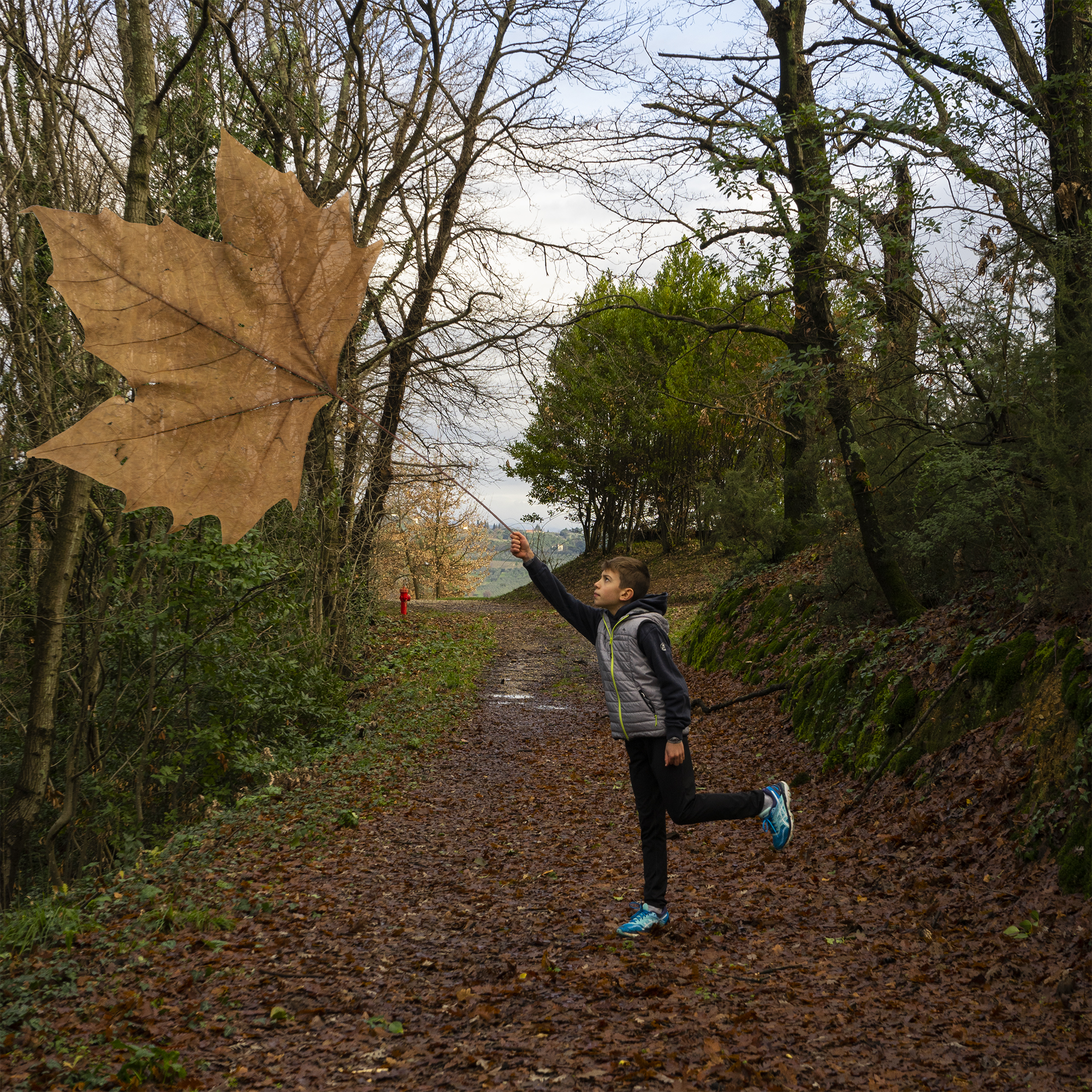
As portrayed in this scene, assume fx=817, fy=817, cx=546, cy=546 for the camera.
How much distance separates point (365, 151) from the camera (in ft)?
36.7

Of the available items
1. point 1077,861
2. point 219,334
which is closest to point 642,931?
point 1077,861

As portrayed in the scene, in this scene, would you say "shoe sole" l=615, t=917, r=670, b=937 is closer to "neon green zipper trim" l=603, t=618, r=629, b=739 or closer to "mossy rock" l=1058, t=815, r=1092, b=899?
"neon green zipper trim" l=603, t=618, r=629, b=739

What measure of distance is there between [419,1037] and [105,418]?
111 inches

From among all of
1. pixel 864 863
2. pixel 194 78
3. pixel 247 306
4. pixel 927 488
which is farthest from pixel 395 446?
pixel 247 306

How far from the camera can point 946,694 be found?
6367 millimetres

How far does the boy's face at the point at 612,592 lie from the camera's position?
448cm

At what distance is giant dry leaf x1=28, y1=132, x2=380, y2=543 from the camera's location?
102 inches

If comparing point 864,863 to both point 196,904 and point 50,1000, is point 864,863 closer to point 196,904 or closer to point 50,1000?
point 196,904

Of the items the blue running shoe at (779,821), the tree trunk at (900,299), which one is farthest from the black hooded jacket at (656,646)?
the tree trunk at (900,299)

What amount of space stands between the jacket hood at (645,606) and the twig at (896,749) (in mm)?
3079

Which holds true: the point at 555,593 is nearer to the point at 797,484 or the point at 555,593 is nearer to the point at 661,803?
the point at 661,803

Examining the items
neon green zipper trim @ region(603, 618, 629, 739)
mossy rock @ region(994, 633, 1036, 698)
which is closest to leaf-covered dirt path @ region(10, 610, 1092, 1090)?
mossy rock @ region(994, 633, 1036, 698)

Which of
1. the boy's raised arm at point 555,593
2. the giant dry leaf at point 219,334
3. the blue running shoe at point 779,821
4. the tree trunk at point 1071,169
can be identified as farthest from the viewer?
the tree trunk at point 1071,169

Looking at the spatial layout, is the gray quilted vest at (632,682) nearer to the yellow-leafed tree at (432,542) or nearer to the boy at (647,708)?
the boy at (647,708)
